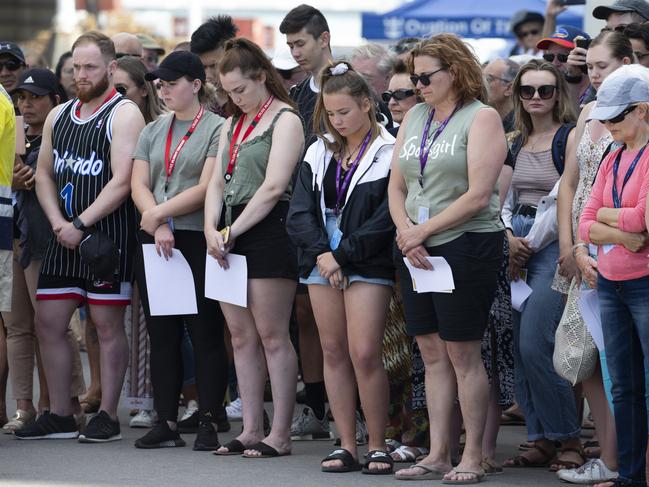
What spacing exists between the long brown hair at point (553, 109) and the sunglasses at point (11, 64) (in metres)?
3.62

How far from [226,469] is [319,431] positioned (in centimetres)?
113

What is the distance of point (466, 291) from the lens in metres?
6.43

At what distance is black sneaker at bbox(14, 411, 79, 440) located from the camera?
787cm

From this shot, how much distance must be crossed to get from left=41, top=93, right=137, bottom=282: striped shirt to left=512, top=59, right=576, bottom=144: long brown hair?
2335 mm

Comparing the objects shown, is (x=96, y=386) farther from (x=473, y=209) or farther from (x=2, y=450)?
(x=473, y=209)

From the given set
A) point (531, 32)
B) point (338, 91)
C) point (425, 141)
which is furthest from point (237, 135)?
point (531, 32)

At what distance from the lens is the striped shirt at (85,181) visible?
7820 mm

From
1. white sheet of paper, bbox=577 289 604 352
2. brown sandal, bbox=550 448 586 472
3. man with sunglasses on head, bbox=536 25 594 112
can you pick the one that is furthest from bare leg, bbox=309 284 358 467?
man with sunglasses on head, bbox=536 25 594 112

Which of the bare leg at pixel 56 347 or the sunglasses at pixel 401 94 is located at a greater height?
the sunglasses at pixel 401 94

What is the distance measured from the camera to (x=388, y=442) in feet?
24.1

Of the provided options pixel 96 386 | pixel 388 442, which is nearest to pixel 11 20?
pixel 96 386

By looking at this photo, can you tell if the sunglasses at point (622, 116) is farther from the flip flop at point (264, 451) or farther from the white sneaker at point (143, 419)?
Result: the white sneaker at point (143, 419)

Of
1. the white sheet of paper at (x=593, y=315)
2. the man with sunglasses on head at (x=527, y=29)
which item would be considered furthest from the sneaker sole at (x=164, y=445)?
the man with sunglasses on head at (x=527, y=29)

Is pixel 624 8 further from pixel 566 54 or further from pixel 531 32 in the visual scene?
pixel 531 32
